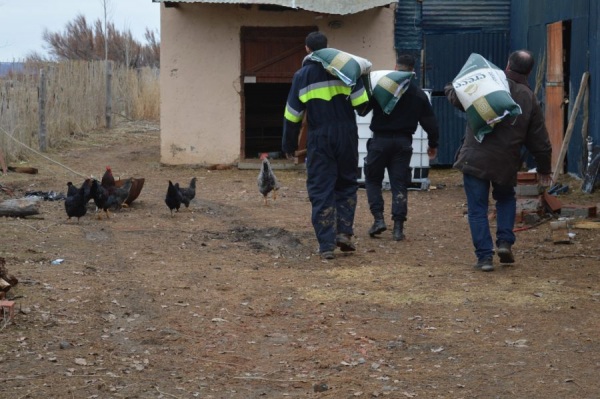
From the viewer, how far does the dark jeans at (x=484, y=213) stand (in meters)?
7.96

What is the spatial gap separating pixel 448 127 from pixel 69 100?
31.9ft

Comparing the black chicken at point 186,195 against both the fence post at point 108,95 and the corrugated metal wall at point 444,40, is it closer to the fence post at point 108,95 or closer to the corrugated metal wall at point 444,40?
the corrugated metal wall at point 444,40

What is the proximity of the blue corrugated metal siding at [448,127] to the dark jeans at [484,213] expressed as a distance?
30.4 ft

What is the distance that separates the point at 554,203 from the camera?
11.0m

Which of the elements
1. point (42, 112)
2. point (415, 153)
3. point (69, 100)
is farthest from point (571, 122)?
point (69, 100)

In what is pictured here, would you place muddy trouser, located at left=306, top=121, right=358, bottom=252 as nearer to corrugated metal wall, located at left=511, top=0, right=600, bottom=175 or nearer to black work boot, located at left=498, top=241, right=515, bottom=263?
black work boot, located at left=498, top=241, right=515, bottom=263

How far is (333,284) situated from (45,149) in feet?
42.4

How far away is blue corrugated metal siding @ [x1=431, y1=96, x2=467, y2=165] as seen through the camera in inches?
680

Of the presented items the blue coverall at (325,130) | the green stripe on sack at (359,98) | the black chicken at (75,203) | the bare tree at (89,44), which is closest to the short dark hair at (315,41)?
the blue coverall at (325,130)

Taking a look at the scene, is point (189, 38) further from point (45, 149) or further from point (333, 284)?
point (333, 284)

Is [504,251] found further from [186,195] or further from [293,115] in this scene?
[186,195]

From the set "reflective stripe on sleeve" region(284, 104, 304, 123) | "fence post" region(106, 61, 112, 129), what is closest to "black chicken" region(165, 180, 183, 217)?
"reflective stripe on sleeve" region(284, 104, 304, 123)

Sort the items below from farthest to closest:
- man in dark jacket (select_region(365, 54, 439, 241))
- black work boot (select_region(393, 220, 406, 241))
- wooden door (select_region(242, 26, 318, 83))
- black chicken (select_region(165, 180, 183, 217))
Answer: wooden door (select_region(242, 26, 318, 83)) → black chicken (select_region(165, 180, 183, 217)) → black work boot (select_region(393, 220, 406, 241)) → man in dark jacket (select_region(365, 54, 439, 241))

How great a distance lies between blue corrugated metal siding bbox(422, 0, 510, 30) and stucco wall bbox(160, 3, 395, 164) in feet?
2.48
